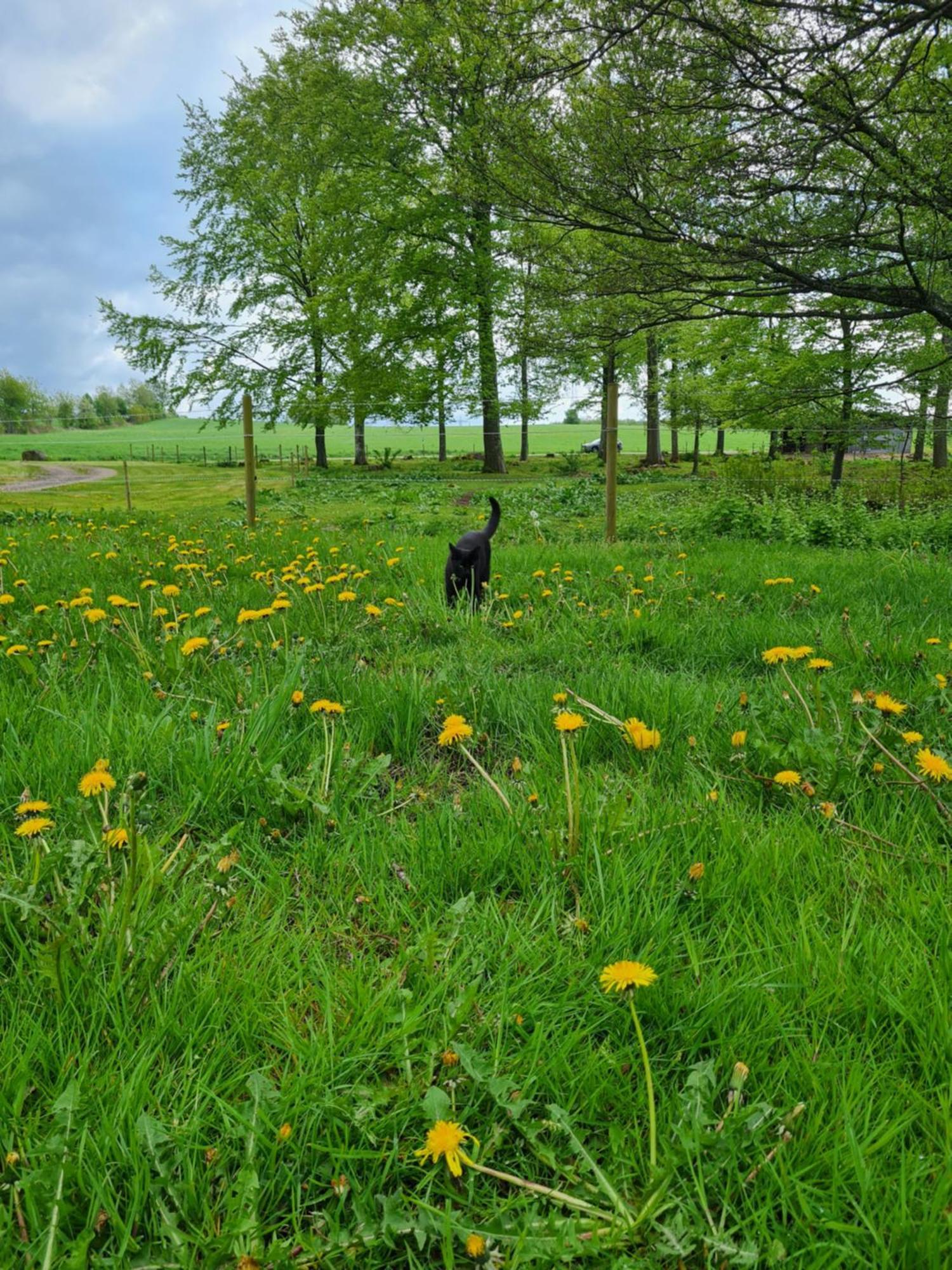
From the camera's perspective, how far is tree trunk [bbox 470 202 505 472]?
18.0 m

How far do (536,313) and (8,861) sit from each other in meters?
7.89

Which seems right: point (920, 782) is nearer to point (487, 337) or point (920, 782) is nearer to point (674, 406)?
point (674, 406)

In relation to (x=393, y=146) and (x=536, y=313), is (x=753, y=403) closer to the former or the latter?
(x=536, y=313)

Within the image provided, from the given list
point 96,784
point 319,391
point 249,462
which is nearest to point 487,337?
point 319,391

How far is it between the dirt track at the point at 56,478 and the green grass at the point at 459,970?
1937cm

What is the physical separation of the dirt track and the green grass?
1937cm

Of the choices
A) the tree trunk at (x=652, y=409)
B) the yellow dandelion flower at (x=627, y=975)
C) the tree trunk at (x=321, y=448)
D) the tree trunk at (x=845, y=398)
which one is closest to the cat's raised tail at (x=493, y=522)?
the yellow dandelion flower at (x=627, y=975)

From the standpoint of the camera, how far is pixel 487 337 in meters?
19.3

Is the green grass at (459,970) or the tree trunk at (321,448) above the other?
the tree trunk at (321,448)

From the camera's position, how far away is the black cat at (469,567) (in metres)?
3.97

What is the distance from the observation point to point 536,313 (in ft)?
25.8

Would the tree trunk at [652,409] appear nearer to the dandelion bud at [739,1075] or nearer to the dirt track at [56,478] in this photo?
the dirt track at [56,478]

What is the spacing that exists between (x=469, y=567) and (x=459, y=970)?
3.00 metres

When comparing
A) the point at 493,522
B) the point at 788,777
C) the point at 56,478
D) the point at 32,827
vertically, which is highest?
the point at 56,478
